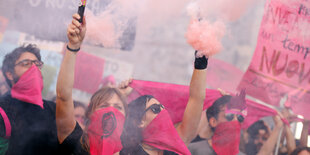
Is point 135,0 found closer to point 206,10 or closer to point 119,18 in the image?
point 119,18

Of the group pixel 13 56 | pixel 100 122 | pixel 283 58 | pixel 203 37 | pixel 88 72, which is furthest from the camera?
pixel 88 72

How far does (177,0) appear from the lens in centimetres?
249

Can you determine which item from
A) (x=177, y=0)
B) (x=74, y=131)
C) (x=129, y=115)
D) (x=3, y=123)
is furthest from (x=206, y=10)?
(x=3, y=123)

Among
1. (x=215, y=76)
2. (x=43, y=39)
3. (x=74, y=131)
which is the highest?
(x=43, y=39)

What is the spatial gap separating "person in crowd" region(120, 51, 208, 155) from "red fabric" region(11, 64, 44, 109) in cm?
69

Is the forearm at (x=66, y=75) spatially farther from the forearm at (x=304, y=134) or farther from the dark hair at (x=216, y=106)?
the forearm at (x=304, y=134)

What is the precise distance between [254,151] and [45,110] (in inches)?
69.7

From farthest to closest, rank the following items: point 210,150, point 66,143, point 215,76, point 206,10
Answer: point 215,76 → point 210,150 → point 206,10 → point 66,143

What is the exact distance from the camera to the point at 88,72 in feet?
10.5

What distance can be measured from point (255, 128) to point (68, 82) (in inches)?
70.0

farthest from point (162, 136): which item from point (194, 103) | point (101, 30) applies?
point (101, 30)

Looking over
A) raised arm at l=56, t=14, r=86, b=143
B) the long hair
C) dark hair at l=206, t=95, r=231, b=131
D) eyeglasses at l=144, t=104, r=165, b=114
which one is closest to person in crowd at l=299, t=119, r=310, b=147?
dark hair at l=206, t=95, r=231, b=131

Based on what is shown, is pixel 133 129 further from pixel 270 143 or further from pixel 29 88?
pixel 270 143

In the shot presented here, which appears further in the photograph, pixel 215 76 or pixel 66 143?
pixel 215 76
